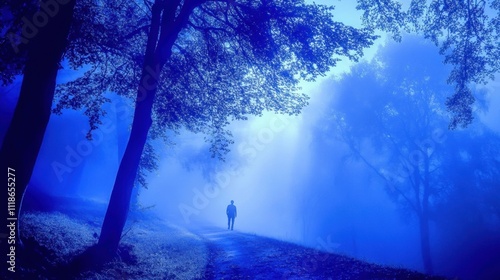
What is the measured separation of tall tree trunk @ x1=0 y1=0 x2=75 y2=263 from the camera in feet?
19.8

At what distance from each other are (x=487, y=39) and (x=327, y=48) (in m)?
5.34

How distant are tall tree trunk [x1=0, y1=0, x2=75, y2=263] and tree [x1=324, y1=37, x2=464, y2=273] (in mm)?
26563

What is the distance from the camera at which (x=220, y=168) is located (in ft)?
134

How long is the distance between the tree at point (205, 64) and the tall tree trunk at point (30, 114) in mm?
2804

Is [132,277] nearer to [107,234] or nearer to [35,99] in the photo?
[107,234]

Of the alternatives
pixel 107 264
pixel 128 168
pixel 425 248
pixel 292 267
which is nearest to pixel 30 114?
pixel 128 168

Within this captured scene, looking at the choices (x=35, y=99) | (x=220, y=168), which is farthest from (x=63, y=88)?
(x=220, y=168)

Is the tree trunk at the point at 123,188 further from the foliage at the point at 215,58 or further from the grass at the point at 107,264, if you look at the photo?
the foliage at the point at 215,58

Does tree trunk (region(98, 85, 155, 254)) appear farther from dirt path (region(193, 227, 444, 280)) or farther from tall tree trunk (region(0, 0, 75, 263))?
dirt path (region(193, 227, 444, 280))

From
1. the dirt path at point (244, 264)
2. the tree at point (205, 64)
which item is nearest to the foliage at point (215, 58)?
the tree at point (205, 64)

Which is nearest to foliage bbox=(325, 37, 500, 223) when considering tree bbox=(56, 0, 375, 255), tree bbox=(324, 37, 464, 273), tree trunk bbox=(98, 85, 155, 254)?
tree bbox=(324, 37, 464, 273)

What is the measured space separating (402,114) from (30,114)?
1112 inches

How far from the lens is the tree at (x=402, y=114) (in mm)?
25750

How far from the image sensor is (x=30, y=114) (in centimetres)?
623
